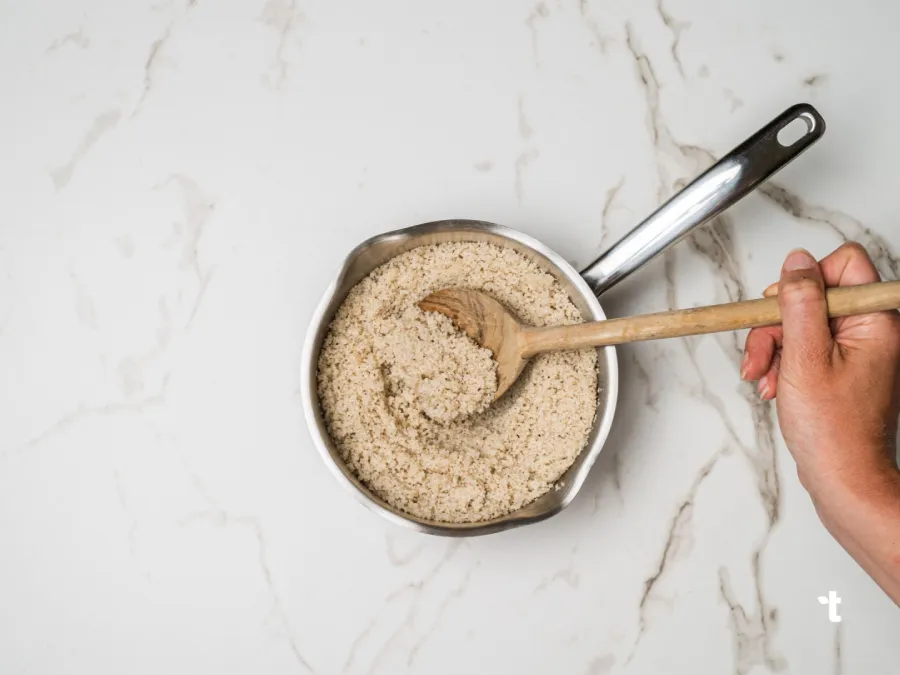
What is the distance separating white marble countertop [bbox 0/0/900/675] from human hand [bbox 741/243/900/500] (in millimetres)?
205

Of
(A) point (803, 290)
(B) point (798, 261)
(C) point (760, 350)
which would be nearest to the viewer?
(A) point (803, 290)

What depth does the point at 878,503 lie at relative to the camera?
34.2 inches

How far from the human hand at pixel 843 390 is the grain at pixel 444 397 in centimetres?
25

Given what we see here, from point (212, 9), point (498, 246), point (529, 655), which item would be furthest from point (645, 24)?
point (529, 655)

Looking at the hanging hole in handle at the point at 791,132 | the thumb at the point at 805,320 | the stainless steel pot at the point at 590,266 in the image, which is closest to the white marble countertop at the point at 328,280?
the hanging hole in handle at the point at 791,132

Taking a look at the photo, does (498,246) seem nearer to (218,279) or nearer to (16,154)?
(218,279)

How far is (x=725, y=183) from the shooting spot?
3.00 feet

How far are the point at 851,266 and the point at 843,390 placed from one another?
174 millimetres

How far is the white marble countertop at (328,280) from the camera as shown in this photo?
1062 mm

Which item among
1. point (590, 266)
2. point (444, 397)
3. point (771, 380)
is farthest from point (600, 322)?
point (771, 380)

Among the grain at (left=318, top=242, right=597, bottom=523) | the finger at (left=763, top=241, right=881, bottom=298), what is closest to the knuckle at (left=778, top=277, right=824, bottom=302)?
the finger at (left=763, top=241, right=881, bottom=298)

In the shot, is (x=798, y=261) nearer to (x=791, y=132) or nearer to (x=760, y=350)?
(x=760, y=350)

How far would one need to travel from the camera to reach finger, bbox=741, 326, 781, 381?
100 centimetres

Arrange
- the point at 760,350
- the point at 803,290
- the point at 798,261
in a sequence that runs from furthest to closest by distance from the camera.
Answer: the point at 760,350, the point at 798,261, the point at 803,290
